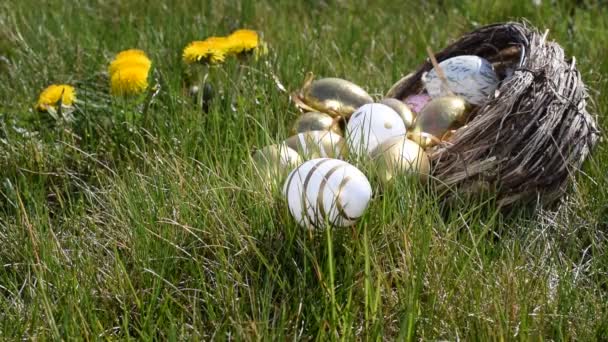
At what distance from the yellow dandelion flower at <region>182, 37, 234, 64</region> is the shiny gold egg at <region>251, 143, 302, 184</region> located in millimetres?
551

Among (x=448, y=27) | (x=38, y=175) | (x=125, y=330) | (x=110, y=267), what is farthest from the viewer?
(x=448, y=27)

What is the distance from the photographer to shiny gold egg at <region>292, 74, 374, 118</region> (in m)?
2.59

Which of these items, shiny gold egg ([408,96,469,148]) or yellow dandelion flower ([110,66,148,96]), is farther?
yellow dandelion flower ([110,66,148,96])

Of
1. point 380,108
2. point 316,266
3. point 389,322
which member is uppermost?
point 380,108

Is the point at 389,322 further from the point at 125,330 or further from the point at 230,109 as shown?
the point at 230,109

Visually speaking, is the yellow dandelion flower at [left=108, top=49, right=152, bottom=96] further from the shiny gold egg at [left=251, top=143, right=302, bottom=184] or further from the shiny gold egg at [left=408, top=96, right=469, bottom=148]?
the shiny gold egg at [left=408, top=96, right=469, bottom=148]

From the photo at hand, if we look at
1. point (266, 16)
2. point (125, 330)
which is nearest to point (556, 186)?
point (125, 330)

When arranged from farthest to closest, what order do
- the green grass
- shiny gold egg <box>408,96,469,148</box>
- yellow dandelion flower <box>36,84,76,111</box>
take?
yellow dandelion flower <box>36,84,76,111</box>, shiny gold egg <box>408,96,469,148</box>, the green grass

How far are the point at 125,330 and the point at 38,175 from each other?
1.02m

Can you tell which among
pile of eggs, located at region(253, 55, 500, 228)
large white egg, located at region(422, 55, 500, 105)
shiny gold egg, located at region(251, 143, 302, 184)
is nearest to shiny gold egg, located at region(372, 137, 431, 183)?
pile of eggs, located at region(253, 55, 500, 228)

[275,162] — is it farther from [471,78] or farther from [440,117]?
[471,78]

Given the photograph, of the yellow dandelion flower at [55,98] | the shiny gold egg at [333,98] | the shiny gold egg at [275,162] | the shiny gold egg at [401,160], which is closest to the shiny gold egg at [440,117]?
the shiny gold egg at [401,160]

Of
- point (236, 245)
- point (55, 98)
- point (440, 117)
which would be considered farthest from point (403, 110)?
point (55, 98)

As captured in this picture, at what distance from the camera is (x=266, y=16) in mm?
3986
